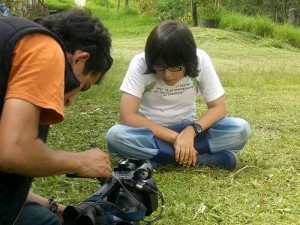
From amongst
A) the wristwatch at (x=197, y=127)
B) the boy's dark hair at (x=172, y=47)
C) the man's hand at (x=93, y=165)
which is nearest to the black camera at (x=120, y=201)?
the man's hand at (x=93, y=165)

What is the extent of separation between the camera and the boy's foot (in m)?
3.33

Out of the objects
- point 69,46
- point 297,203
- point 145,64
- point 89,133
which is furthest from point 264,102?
point 69,46

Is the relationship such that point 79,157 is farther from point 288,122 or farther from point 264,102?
point 264,102

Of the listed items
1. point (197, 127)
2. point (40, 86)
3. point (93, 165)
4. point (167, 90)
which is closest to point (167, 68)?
point (167, 90)

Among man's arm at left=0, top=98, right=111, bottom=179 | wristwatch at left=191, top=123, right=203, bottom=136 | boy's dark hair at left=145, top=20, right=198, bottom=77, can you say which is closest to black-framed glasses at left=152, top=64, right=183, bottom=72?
boy's dark hair at left=145, top=20, right=198, bottom=77

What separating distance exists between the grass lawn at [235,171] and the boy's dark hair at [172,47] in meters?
0.62

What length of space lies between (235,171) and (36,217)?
155cm

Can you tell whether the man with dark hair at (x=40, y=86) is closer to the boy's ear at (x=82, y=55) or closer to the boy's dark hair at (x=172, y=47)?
the boy's ear at (x=82, y=55)

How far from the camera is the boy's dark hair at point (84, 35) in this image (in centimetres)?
182

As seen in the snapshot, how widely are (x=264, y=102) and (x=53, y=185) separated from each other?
347 cm

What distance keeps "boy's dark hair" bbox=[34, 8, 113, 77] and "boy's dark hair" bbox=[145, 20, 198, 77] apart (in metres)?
1.16

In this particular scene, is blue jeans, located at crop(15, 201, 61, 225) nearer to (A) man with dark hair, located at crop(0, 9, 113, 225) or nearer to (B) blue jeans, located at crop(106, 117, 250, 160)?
(A) man with dark hair, located at crop(0, 9, 113, 225)

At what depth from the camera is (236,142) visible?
343 cm

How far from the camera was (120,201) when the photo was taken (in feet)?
6.59
